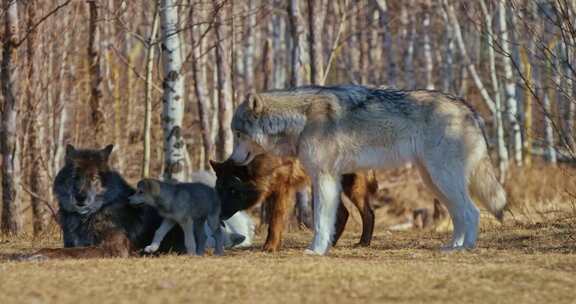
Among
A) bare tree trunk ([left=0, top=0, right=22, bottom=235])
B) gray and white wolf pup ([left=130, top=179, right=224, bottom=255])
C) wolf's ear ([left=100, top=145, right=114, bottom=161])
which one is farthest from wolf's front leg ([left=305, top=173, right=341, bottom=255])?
bare tree trunk ([left=0, top=0, right=22, bottom=235])

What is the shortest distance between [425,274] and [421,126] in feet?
9.19

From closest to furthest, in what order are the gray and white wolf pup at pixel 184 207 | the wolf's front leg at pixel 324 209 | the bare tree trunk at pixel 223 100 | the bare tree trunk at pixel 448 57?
the gray and white wolf pup at pixel 184 207 < the wolf's front leg at pixel 324 209 < the bare tree trunk at pixel 223 100 < the bare tree trunk at pixel 448 57

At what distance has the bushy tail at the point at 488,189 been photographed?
11375 mm

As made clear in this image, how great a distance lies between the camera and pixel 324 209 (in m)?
10.8

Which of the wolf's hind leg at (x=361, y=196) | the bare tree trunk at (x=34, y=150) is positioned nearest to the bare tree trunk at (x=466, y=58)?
the bare tree trunk at (x=34, y=150)

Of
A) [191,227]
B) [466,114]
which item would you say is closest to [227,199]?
A: [191,227]

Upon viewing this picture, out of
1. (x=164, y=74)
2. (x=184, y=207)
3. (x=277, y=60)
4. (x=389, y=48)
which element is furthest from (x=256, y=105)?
(x=277, y=60)

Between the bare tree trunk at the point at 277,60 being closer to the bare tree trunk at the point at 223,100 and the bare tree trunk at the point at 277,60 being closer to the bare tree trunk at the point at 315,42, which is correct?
the bare tree trunk at the point at 223,100

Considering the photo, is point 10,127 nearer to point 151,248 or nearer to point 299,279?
point 151,248

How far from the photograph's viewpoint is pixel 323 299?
7.46 meters

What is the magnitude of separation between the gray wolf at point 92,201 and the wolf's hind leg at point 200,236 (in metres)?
0.56

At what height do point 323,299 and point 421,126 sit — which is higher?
point 421,126

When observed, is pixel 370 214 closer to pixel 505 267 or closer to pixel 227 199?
pixel 227 199

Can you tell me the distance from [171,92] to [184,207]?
4.26 metres
